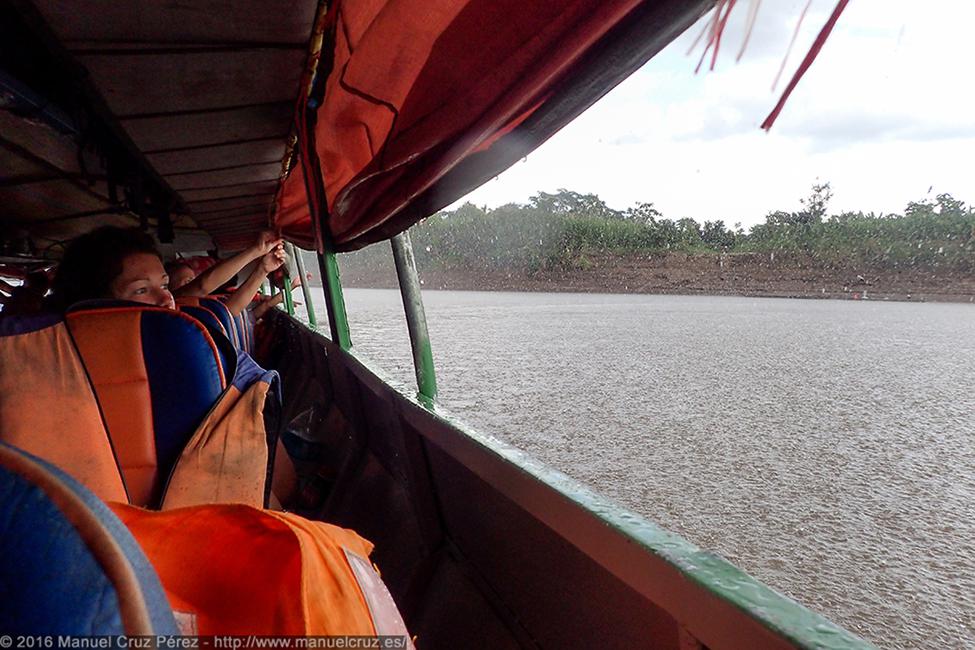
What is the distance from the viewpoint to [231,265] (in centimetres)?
235

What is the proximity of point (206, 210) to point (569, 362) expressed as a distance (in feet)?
13.7

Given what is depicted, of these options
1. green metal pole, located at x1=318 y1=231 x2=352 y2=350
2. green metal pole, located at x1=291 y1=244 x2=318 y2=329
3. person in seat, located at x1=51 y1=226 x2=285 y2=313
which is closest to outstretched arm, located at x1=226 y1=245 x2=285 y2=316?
green metal pole, located at x1=318 y1=231 x2=352 y2=350

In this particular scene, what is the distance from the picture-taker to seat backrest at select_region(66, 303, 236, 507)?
1245 mm

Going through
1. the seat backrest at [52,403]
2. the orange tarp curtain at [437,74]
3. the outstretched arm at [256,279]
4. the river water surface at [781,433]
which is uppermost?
the orange tarp curtain at [437,74]

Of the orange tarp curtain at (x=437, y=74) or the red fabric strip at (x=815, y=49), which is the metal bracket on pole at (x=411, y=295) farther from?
the red fabric strip at (x=815, y=49)

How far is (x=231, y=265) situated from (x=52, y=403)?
1242 millimetres

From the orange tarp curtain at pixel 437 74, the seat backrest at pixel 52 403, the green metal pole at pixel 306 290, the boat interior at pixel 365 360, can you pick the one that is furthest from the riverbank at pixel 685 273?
the green metal pole at pixel 306 290

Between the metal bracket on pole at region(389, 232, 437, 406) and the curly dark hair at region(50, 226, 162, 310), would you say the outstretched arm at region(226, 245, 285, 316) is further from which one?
the curly dark hair at region(50, 226, 162, 310)

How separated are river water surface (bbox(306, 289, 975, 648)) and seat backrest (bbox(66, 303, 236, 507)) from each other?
71cm

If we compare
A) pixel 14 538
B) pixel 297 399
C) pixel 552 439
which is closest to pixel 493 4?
pixel 14 538

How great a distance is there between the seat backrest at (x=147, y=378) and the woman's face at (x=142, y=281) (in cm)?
29

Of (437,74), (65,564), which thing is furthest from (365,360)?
(65,564)

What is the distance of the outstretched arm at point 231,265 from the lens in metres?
2.31

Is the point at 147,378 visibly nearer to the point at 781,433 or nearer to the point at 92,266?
the point at 92,266
